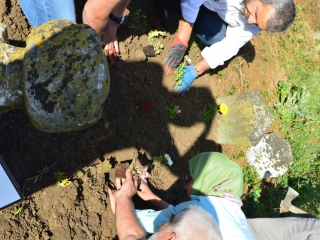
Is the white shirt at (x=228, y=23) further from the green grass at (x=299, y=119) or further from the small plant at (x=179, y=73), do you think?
the green grass at (x=299, y=119)

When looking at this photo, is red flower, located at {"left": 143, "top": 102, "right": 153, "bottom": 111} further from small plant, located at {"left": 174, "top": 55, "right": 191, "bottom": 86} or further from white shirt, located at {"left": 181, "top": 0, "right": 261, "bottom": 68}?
white shirt, located at {"left": 181, "top": 0, "right": 261, "bottom": 68}

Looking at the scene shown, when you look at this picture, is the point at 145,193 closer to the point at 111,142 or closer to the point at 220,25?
the point at 111,142

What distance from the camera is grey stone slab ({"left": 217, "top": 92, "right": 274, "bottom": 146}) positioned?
379cm

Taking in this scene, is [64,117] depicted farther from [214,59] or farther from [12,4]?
[214,59]

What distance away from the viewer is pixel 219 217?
85.4 inches

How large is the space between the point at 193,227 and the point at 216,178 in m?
0.86

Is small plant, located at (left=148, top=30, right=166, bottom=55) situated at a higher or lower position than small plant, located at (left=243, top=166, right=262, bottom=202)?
higher

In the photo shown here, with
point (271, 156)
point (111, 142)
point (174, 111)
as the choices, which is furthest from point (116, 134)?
point (271, 156)

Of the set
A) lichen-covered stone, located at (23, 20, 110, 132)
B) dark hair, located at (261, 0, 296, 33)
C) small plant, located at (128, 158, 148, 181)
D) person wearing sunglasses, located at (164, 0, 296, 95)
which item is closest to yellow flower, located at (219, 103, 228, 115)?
person wearing sunglasses, located at (164, 0, 296, 95)

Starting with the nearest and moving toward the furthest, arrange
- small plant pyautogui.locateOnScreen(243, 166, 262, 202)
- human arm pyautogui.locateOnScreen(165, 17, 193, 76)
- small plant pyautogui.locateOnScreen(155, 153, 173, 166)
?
small plant pyautogui.locateOnScreen(155, 153, 173, 166) < human arm pyautogui.locateOnScreen(165, 17, 193, 76) < small plant pyautogui.locateOnScreen(243, 166, 262, 202)

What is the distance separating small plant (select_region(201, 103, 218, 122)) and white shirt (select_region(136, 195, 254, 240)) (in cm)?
142

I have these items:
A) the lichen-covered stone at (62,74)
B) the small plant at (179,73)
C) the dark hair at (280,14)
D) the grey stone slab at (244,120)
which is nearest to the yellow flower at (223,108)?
the grey stone slab at (244,120)

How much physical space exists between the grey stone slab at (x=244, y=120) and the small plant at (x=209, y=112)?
16 cm

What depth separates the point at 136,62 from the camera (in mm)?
2971
